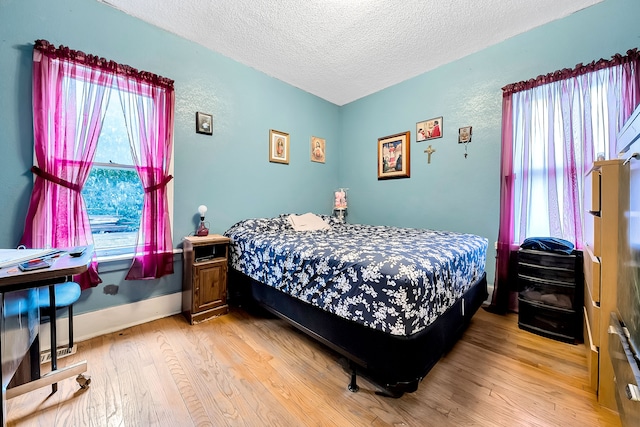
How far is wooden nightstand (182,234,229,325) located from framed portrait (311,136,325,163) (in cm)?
194

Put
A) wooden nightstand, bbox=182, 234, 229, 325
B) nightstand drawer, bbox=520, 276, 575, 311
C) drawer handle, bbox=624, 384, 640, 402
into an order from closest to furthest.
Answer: drawer handle, bbox=624, 384, 640, 402
nightstand drawer, bbox=520, 276, 575, 311
wooden nightstand, bbox=182, 234, 229, 325

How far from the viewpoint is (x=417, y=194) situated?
10.5ft

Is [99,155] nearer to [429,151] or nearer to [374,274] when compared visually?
[374,274]

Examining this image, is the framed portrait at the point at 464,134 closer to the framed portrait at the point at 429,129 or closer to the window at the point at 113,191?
the framed portrait at the point at 429,129

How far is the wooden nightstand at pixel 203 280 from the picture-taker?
224 centimetres

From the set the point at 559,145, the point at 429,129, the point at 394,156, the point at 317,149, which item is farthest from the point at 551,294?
the point at 317,149

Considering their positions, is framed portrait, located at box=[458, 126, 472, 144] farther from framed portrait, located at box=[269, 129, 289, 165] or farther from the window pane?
the window pane

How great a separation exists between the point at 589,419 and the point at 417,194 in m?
2.38

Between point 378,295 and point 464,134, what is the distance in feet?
7.92

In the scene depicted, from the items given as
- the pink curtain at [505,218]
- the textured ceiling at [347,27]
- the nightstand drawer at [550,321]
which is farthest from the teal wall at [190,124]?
the nightstand drawer at [550,321]

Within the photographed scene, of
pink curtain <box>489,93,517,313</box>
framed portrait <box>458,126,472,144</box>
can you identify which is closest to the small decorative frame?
framed portrait <box>458,126,472,144</box>

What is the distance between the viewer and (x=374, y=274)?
1355mm

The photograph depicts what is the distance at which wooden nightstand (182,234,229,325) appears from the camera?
2238 mm

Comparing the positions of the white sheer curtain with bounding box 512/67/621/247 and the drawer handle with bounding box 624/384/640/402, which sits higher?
the white sheer curtain with bounding box 512/67/621/247
